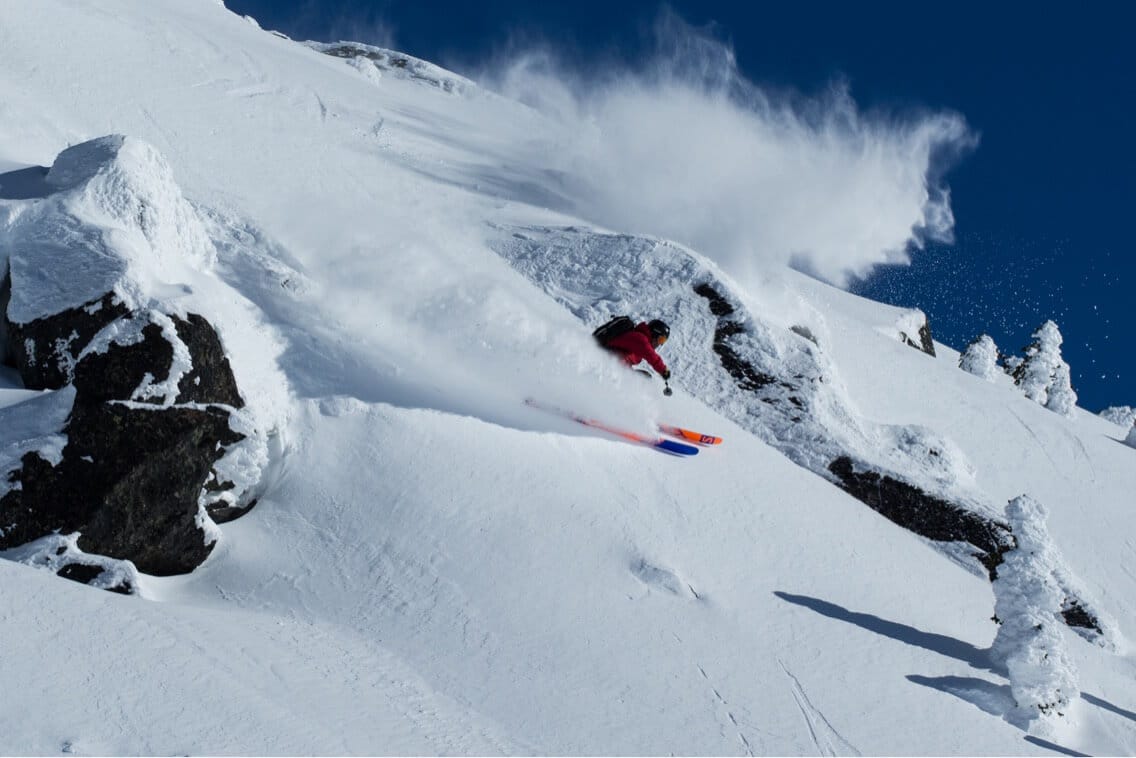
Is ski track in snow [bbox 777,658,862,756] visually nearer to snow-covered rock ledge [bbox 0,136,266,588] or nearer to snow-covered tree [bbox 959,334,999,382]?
snow-covered rock ledge [bbox 0,136,266,588]

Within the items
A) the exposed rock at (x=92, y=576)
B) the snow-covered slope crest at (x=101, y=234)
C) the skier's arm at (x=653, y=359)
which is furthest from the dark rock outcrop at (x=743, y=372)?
the exposed rock at (x=92, y=576)

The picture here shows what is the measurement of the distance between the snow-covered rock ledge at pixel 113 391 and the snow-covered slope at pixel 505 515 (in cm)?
35

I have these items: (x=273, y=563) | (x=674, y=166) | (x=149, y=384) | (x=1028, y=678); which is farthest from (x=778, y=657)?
(x=674, y=166)

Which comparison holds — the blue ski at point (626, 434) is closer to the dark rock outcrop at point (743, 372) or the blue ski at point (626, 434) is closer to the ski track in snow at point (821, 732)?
the dark rock outcrop at point (743, 372)

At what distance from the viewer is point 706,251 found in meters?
28.5

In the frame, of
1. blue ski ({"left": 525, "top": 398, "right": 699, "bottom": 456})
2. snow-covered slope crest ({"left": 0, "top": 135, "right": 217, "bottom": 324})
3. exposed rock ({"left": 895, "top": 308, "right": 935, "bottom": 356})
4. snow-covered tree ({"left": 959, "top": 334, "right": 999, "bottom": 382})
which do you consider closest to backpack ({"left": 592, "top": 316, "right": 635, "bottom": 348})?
blue ski ({"left": 525, "top": 398, "right": 699, "bottom": 456})

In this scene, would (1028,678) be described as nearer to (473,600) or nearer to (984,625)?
(984,625)

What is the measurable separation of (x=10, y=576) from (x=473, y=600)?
561 cm

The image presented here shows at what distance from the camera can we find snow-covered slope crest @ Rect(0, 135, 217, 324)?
12.8 meters

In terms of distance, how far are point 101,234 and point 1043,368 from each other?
52699 millimetres

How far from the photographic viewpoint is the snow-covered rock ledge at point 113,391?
10741mm

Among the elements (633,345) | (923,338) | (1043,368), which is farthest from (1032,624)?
(1043,368)

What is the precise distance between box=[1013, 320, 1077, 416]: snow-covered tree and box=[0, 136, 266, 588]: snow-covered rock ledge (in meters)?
46.2

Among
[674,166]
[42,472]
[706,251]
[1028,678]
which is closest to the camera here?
[42,472]
